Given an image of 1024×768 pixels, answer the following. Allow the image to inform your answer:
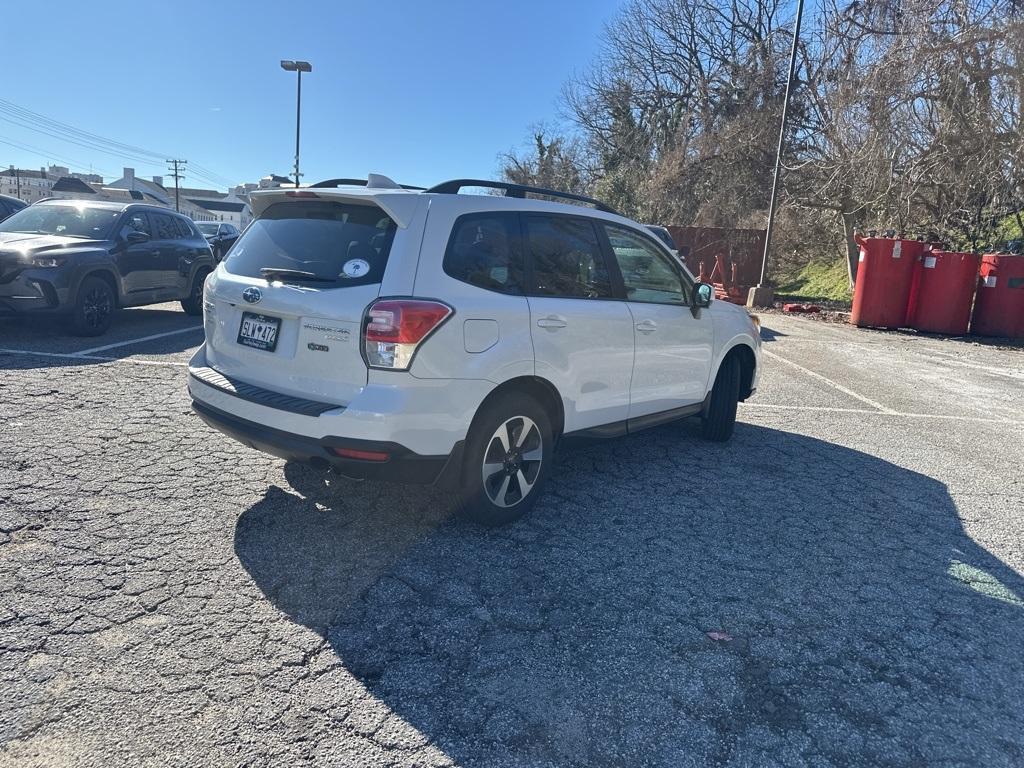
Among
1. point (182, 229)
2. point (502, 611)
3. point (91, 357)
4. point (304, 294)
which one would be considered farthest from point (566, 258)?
point (182, 229)

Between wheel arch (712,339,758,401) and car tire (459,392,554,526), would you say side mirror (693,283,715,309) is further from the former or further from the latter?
car tire (459,392,554,526)

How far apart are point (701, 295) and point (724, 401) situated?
104 centimetres

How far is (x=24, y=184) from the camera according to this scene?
4028 inches

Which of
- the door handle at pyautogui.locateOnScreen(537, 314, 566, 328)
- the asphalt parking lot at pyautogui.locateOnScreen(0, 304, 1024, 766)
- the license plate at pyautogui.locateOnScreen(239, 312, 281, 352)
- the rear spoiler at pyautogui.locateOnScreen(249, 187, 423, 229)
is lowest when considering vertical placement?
the asphalt parking lot at pyautogui.locateOnScreen(0, 304, 1024, 766)

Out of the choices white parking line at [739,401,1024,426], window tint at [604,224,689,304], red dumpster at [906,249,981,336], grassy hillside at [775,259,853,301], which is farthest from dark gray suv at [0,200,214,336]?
grassy hillside at [775,259,853,301]

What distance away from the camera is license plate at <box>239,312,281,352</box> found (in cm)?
345

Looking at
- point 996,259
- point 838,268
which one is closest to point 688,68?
point 838,268

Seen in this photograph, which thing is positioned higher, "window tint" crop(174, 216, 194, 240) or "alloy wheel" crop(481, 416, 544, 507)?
"window tint" crop(174, 216, 194, 240)

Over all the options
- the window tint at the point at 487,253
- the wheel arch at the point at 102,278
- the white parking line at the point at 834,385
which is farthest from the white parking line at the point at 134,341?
the white parking line at the point at 834,385

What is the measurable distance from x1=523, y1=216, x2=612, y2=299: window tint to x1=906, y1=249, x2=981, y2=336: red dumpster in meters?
12.2

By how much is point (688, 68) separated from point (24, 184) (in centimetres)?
10774

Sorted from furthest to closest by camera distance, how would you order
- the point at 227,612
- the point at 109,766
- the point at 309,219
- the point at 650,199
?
the point at 650,199 → the point at 309,219 → the point at 227,612 → the point at 109,766

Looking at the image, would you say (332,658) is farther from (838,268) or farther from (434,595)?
(838,268)

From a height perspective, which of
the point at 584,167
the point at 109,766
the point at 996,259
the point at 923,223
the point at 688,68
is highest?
the point at 688,68
